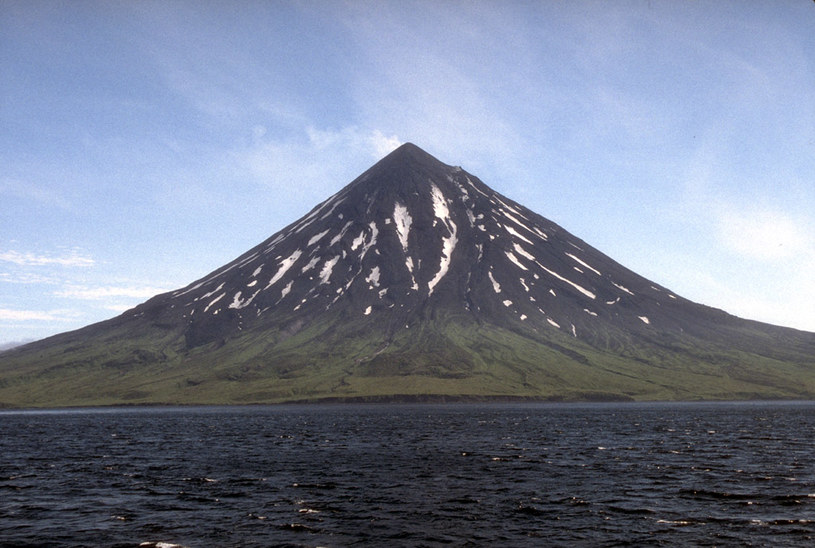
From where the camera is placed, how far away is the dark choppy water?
32.7 meters

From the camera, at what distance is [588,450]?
70.8 m

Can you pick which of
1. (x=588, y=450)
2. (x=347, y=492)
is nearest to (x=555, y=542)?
(x=347, y=492)

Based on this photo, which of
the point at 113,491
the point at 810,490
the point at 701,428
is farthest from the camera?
the point at 701,428

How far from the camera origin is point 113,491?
46.3 meters

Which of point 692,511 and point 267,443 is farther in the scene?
point 267,443

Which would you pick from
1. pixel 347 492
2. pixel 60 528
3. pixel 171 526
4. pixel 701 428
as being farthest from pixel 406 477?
pixel 701 428

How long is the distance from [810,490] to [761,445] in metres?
34.4

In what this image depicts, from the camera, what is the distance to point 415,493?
44312 millimetres

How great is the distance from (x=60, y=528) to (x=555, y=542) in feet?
83.4

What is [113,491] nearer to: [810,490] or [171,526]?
[171,526]

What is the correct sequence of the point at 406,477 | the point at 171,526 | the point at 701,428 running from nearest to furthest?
the point at 171,526
the point at 406,477
the point at 701,428

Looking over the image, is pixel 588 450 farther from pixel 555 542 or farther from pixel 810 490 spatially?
pixel 555 542

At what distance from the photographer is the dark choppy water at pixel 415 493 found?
1286 inches

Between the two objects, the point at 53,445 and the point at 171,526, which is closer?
the point at 171,526
